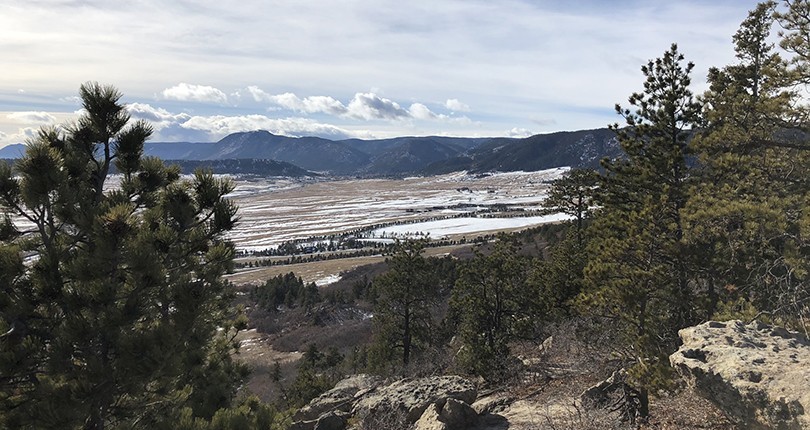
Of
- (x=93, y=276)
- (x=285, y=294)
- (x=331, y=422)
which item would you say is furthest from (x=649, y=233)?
(x=285, y=294)

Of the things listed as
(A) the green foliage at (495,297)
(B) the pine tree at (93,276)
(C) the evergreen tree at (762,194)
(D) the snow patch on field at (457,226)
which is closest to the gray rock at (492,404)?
(A) the green foliage at (495,297)

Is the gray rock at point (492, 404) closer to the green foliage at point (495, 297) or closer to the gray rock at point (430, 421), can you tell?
the gray rock at point (430, 421)

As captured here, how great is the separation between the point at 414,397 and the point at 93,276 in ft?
30.0

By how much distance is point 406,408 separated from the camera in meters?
11.8

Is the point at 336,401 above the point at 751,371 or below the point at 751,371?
below

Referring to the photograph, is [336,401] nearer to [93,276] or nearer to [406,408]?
[406,408]

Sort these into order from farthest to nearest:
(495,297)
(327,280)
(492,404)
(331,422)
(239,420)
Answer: (327,280)
(495,297)
(492,404)
(331,422)
(239,420)

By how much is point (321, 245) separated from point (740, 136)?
119 m

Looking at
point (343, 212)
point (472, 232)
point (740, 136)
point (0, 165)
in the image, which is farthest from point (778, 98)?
point (343, 212)

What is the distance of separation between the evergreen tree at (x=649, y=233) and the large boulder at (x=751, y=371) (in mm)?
4025

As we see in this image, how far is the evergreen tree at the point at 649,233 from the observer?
12.9m

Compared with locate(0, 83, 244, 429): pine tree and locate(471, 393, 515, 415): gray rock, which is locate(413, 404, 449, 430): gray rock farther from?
locate(0, 83, 244, 429): pine tree

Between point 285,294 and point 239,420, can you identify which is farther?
point 285,294

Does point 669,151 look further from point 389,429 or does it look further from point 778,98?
point 389,429
